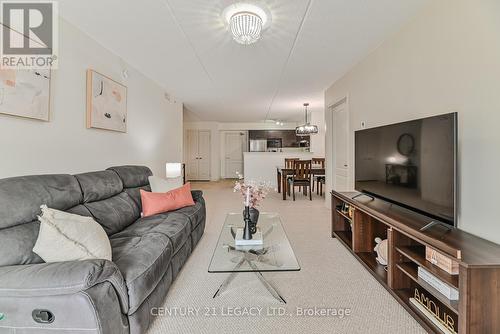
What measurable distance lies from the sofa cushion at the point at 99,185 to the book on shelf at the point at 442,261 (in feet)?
8.38

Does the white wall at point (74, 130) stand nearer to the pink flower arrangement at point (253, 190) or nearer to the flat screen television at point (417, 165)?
the pink flower arrangement at point (253, 190)

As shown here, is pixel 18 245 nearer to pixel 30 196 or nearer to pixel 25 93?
pixel 30 196

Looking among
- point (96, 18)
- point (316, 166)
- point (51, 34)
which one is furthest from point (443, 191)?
point (316, 166)

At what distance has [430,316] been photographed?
1520 mm

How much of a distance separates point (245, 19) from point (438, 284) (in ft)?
7.54

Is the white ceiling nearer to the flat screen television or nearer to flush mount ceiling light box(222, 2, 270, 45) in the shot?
flush mount ceiling light box(222, 2, 270, 45)

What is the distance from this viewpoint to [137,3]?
202cm

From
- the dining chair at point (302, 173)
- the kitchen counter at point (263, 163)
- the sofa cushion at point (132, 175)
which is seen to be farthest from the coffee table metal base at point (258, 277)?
the kitchen counter at point (263, 163)

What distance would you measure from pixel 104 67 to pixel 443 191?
3.43 m

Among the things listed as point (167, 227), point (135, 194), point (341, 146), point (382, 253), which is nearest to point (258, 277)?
point (167, 227)

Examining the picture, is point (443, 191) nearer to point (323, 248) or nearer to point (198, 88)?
point (323, 248)

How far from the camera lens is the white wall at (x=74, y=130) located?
6.19 ft

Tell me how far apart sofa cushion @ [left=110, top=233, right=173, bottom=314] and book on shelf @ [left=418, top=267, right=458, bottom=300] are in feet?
5.56

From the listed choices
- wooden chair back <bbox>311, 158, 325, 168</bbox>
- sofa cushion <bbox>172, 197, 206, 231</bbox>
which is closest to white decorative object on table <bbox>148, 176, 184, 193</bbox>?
sofa cushion <bbox>172, 197, 206, 231</bbox>
